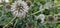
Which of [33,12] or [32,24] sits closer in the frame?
[32,24]

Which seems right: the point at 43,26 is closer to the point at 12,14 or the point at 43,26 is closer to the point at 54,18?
the point at 54,18

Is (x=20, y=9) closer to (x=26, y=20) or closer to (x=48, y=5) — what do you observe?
(x=26, y=20)

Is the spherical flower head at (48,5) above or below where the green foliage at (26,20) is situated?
above

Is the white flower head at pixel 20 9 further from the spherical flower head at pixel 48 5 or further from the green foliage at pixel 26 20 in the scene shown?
the spherical flower head at pixel 48 5

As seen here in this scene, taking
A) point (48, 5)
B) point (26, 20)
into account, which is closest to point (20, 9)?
point (26, 20)

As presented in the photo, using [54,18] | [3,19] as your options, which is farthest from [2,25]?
[54,18]

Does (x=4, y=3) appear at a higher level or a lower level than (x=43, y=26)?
higher

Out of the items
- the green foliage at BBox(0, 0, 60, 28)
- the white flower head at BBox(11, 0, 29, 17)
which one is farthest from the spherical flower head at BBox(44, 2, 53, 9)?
the white flower head at BBox(11, 0, 29, 17)

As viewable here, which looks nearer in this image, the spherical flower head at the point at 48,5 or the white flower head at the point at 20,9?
the white flower head at the point at 20,9

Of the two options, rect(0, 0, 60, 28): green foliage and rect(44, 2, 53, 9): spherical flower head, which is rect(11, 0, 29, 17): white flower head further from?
rect(44, 2, 53, 9): spherical flower head

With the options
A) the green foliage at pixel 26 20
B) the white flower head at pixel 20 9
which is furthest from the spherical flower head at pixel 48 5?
the white flower head at pixel 20 9

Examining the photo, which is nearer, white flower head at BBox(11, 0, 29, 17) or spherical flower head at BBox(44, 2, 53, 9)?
white flower head at BBox(11, 0, 29, 17)
